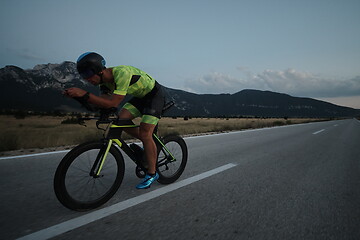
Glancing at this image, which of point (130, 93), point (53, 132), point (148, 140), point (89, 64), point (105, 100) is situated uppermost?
point (89, 64)

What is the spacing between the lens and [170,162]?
3422 millimetres

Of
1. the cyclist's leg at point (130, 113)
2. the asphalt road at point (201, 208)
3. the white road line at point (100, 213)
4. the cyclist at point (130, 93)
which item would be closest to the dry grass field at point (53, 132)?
the asphalt road at point (201, 208)

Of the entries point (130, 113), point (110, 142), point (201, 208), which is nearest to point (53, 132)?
point (130, 113)

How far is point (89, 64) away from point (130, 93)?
2.25 ft

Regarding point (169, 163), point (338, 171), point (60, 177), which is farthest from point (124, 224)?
point (338, 171)

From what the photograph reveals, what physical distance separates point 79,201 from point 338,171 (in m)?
4.82

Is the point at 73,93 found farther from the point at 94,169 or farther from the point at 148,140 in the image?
the point at 148,140

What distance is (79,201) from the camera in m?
2.18

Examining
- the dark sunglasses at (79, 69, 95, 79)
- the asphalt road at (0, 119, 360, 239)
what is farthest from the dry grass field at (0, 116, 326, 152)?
the dark sunglasses at (79, 69, 95, 79)

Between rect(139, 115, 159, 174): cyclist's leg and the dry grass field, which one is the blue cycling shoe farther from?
the dry grass field

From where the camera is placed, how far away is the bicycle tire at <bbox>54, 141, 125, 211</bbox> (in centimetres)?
205

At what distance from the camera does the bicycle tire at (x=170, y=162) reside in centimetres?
318

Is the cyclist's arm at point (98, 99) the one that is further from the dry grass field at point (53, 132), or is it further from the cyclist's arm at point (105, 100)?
the dry grass field at point (53, 132)

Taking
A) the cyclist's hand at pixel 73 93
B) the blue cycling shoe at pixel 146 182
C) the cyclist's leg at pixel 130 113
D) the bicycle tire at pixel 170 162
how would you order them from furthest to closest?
the bicycle tire at pixel 170 162 → the cyclist's leg at pixel 130 113 → the blue cycling shoe at pixel 146 182 → the cyclist's hand at pixel 73 93
